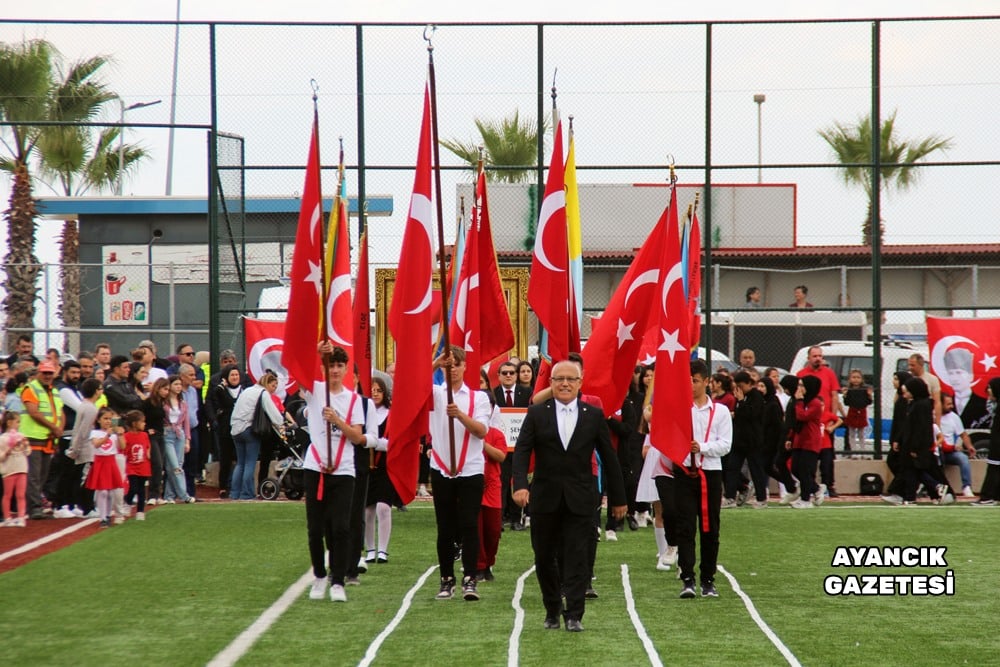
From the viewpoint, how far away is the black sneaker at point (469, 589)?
1173 centimetres

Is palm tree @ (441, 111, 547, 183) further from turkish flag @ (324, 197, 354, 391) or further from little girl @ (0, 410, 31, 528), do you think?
turkish flag @ (324, 197, 354, 391)

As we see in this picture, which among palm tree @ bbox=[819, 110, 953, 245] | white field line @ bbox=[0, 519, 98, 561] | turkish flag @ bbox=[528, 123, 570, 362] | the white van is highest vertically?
palm tree @ bbox=[819, 110, 953, 245]

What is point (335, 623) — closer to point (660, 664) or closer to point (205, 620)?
point (205, 620)

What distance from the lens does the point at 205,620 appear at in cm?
1090

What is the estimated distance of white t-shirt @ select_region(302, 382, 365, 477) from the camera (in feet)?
38.1

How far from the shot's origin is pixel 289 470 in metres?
21.5

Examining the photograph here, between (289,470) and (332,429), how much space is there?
1006 cm

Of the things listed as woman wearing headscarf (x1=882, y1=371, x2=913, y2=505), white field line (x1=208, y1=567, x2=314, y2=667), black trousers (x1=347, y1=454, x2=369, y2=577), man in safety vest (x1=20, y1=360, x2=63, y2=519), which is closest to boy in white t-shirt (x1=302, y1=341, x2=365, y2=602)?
white field line (x1=208, y1=567, x2=314, y2=667)

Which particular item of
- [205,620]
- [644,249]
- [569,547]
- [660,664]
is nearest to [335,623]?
[205,620]

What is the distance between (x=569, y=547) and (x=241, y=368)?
14209 millimetres

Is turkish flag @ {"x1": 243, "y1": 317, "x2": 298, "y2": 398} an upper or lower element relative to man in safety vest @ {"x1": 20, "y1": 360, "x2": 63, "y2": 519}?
upper

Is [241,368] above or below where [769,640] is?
above

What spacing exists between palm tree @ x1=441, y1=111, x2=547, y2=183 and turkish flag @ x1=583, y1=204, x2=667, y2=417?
7866mm

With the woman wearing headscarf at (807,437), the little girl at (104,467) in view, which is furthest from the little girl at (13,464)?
the woman wearing headscarf at (807,437)
